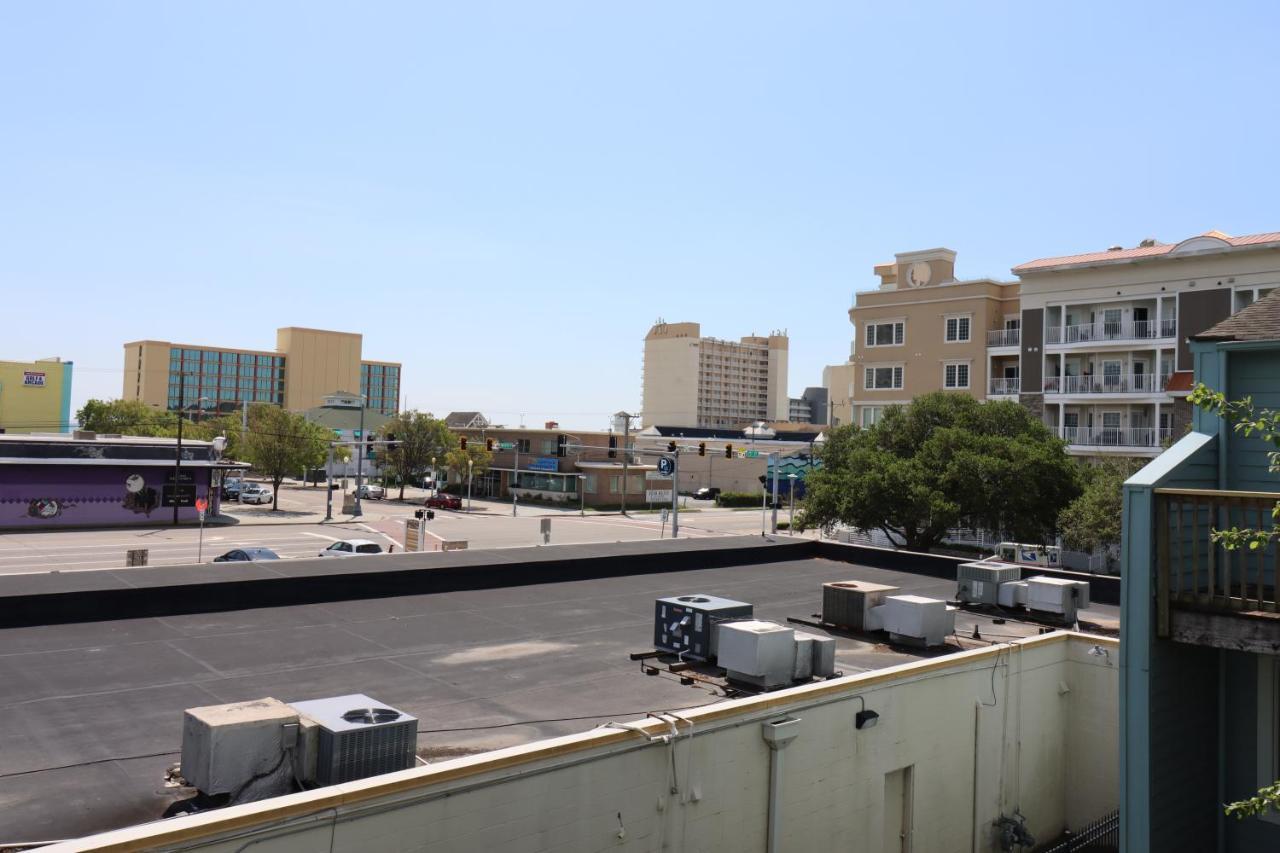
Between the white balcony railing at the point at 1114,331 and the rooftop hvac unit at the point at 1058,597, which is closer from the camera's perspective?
the rooftop hvac unit at the point at 1058,597

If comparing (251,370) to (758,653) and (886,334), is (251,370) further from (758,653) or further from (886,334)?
(758,653)

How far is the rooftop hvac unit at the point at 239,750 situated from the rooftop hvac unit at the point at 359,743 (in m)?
0.25

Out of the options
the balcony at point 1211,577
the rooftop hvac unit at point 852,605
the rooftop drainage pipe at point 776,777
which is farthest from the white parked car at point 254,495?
the balcony at point 1211,577

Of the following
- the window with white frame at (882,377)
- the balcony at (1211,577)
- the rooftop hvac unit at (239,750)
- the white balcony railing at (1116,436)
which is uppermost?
the window with white frame at (882,377)

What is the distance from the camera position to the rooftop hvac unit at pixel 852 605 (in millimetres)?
16641

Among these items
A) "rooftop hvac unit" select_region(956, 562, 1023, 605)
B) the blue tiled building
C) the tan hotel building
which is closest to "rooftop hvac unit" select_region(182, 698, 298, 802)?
the blue tiled building

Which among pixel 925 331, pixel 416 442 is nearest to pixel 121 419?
pixel 416 442

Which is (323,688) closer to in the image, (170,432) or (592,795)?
(592,795)

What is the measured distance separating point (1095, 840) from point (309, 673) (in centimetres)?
1214

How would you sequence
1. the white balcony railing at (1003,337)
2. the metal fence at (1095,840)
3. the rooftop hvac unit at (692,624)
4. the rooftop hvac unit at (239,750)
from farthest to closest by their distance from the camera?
the white balcony railing at (1003,337) → the metal fence at (1095,840) → the rooftop hvac unit at (692,624) → the rooftop hvac unit at (239,750)

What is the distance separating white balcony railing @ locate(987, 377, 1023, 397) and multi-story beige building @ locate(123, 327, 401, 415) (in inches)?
5108

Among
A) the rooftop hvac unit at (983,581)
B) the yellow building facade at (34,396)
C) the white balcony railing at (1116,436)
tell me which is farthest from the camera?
the yellow building facade at (34,396)

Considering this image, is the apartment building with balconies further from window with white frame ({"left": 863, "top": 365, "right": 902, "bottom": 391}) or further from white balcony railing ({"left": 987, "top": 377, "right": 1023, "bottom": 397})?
window with white frame ({"left": 863, "top": 365, "right": 902, "bottom": 391})

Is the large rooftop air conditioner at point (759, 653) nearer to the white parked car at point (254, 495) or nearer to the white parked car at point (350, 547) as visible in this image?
the white parked car at point (350, 547)
